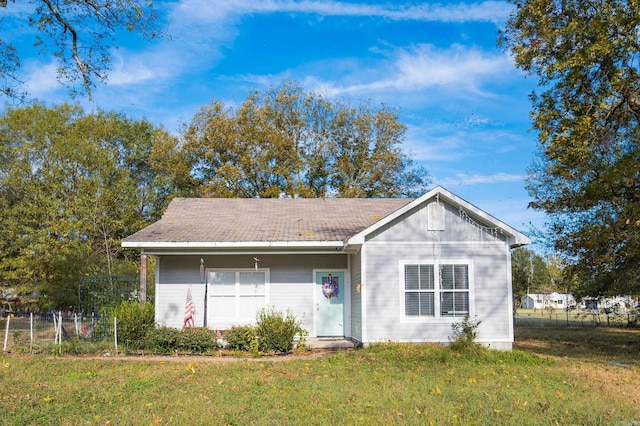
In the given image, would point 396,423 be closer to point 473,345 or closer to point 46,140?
point 473,345

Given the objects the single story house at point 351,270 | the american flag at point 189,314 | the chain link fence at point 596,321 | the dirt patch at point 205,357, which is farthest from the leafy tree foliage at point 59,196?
the chain link fence at point 596,321

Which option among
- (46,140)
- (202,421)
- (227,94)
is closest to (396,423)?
(202,421)

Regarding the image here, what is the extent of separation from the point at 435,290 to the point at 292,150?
19.6 metres

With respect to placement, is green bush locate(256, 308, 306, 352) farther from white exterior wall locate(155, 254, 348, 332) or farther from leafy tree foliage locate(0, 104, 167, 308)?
leafy tree foliage locate(0, 104, 167, 308)

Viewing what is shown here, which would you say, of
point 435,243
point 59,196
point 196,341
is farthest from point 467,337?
point 59,196

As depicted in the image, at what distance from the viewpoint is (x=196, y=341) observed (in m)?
14.3

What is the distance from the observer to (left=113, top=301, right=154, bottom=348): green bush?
14336mm

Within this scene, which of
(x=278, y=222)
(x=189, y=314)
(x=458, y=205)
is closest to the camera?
(x=458, y=205)

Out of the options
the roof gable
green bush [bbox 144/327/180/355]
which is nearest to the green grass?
green bush [bbox 144/327/180/355]

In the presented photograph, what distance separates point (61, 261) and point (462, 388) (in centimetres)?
2332

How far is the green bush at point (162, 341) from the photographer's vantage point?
1412cm

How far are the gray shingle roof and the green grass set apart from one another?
3544mm

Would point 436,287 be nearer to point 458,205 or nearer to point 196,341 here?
point 458,205

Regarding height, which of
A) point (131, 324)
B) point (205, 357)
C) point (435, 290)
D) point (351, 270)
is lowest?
point (205, 357)
